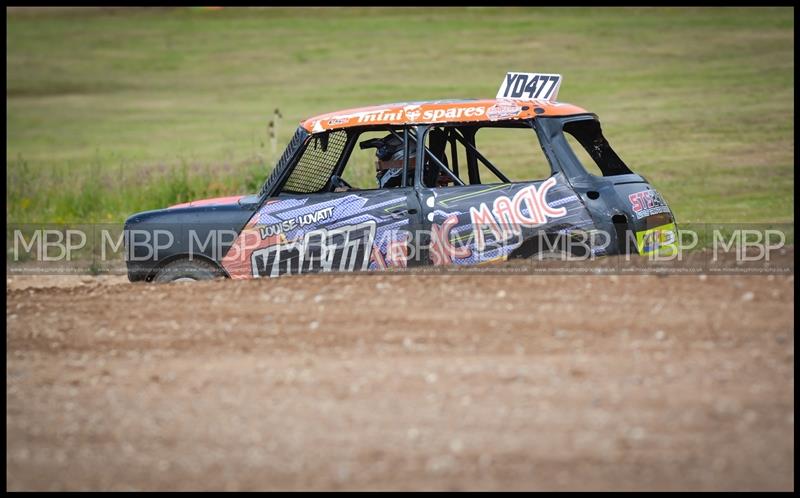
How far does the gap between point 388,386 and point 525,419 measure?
0.95m

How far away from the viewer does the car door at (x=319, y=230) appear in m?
8.81

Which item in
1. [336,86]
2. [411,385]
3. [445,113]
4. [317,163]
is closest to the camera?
[411,385]

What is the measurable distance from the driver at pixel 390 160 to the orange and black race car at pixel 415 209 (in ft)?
0.04

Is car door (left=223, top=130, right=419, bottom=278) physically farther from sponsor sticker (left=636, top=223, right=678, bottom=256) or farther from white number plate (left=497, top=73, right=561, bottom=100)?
sponsor sticker (left=636, top=223, right=678, bottom=256)

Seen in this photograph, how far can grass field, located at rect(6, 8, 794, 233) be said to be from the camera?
1978 cm

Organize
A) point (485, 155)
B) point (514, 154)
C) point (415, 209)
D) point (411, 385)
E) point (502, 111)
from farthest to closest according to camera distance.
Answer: point (514, 154)
point (485, 155)
point (502, 111)
point (415, 209)
point (411, 385)

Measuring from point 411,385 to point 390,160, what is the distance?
340 centimetres

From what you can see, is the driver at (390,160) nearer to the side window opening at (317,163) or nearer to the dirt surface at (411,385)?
the side window opening at (317,163)

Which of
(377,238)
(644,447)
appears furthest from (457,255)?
(644,447)

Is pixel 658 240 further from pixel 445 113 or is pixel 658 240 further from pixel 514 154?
pixel 514 154

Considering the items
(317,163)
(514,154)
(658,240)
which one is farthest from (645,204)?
(514,154)

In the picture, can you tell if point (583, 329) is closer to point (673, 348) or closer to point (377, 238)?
point (673, 348)

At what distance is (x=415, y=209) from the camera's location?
871 cm

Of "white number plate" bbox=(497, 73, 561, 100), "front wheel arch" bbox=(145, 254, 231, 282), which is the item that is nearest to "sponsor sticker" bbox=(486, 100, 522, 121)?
"white number plate" bbox=(497, 73, 561, 100)
